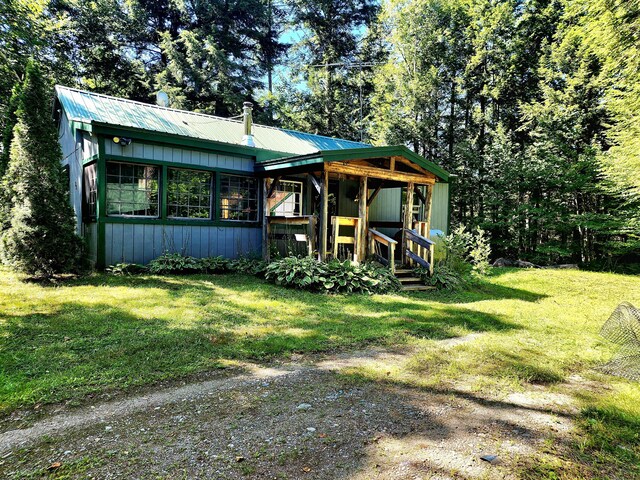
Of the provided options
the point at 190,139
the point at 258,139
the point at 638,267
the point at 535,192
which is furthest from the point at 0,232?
the point at 638,267

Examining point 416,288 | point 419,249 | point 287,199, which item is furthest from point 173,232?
point 419,249

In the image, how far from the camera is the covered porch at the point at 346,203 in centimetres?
789

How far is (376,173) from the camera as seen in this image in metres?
8.40

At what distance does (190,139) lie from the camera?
8484 millimetres

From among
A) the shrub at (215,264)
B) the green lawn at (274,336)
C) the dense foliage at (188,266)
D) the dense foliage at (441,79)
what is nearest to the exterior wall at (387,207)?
the dense foliage at (188,266)

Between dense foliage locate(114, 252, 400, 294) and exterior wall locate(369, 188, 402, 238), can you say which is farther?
exterior wall locate(369, 188, 402, 238)

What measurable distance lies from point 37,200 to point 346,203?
7.81 meters

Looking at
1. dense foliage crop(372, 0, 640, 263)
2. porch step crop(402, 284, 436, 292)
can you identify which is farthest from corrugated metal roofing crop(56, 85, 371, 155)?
dense foliage crop(372, 0, 640, 263)

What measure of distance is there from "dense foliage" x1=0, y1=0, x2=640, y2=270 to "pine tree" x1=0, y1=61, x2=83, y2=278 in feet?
2.75

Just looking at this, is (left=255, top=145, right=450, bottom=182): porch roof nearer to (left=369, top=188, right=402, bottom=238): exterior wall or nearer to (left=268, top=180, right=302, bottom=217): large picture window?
(left=268, top=180, right=302, bottom=217): large picture window

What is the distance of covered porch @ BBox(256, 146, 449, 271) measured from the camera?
7895 mm

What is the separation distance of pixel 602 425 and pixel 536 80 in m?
18.0

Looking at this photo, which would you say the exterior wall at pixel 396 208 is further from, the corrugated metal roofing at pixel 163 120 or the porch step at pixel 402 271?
the porch step at pixel 402 271

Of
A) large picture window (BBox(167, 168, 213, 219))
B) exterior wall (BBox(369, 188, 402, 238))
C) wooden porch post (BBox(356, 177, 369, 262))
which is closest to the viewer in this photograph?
wooden porch post (BBox(356, 177, 369, 262))
